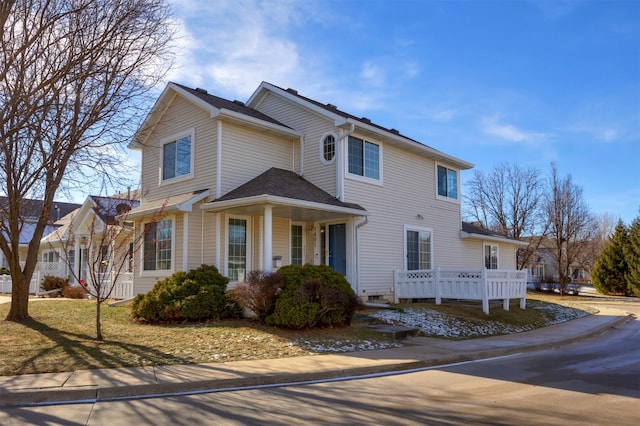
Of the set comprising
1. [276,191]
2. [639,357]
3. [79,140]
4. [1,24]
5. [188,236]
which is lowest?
[639,357]

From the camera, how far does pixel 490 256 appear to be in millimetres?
25406

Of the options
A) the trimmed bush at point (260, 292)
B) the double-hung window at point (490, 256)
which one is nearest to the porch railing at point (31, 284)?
the trimmed bush at point (260, 292)

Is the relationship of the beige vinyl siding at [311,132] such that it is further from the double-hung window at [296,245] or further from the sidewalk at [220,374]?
the sidewalk at [220,374]

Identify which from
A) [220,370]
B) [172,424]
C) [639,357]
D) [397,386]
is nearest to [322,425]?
[172,424]

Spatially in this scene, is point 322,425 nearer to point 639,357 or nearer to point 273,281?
point 273,281

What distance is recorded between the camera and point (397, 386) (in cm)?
793

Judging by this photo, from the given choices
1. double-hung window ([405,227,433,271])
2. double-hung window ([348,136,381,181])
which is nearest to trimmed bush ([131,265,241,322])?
double-hung window ([348,136,381,181])

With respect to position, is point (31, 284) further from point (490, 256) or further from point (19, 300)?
point (490, 256)

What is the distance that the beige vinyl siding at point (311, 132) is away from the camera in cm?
1708

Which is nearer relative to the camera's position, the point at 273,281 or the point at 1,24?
the point at 1,24

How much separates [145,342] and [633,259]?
40134 mm

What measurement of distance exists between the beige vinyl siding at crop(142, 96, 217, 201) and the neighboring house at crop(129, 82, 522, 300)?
0.04 meters

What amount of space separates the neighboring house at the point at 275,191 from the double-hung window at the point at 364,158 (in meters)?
0.04

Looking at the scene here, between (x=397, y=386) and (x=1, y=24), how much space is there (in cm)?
964
